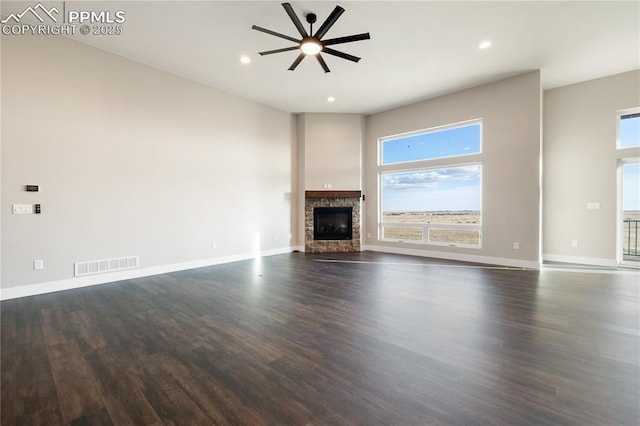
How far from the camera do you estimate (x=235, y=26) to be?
3.73 m

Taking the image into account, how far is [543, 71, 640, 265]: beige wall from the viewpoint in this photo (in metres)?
5.20

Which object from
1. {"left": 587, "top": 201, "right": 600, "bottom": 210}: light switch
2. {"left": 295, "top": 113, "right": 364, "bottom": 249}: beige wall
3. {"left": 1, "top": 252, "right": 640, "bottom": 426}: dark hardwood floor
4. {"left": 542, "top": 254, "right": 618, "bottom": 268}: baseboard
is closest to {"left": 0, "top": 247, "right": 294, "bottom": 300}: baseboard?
{"left": 1, "top": 252, "right": 640, "bottom": 426}: dark hardwood floor

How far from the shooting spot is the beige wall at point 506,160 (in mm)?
5125

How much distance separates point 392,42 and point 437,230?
4241mm

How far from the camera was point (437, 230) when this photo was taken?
6.49 m

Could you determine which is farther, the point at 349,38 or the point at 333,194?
the point at 333,194

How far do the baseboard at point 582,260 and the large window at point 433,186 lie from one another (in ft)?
5.43

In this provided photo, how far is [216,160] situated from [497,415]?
5.73 meters

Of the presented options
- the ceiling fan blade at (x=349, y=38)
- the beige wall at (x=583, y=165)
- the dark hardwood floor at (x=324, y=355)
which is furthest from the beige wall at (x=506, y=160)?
the ceiling fan blade at (x=349, y=38)

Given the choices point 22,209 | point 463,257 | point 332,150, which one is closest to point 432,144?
point 332,150

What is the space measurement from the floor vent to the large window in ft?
18.8

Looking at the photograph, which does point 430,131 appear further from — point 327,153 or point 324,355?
point 324,355

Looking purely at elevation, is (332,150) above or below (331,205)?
above

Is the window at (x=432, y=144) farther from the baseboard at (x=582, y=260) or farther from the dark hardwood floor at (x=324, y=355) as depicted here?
the dark hardwood floor at (x=324, y=355)
